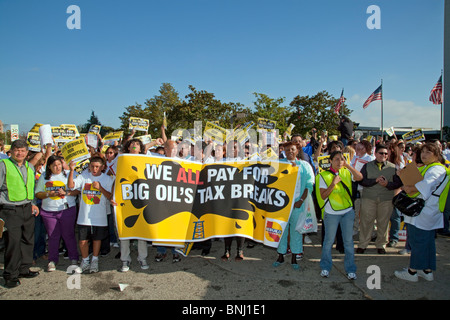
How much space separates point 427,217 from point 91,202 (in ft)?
17.9

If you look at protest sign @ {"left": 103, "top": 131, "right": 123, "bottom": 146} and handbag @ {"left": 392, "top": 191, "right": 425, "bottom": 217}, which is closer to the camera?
handbag @ {"left": 392, "top": 191, "right": 425, "bottom": 217}

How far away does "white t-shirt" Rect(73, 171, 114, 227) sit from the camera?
4.72 meters

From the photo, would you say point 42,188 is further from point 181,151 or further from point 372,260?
point 372,260

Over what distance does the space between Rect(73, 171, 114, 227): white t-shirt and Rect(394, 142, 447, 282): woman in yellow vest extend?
16.7 feet

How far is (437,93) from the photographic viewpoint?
17.3 meters

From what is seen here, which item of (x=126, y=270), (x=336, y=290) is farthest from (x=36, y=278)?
(x=336, y=290)

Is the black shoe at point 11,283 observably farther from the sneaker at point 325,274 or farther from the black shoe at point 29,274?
the sneaker at point 325,274

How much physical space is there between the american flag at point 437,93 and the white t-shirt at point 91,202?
2033 cm

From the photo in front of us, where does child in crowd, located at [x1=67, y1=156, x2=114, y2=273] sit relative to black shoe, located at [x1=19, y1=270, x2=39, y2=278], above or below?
above

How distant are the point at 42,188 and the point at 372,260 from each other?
616 centimetres

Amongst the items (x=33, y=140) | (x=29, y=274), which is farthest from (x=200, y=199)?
(x=33, y=140)

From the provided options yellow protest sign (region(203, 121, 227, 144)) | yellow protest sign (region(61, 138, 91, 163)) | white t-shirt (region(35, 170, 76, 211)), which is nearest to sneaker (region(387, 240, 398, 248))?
yellow protest sign (region(203, 121, 227, 144))

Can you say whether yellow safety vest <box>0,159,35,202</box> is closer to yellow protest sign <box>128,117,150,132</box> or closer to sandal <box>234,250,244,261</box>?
sandal <box>234,250,244,261</box>
